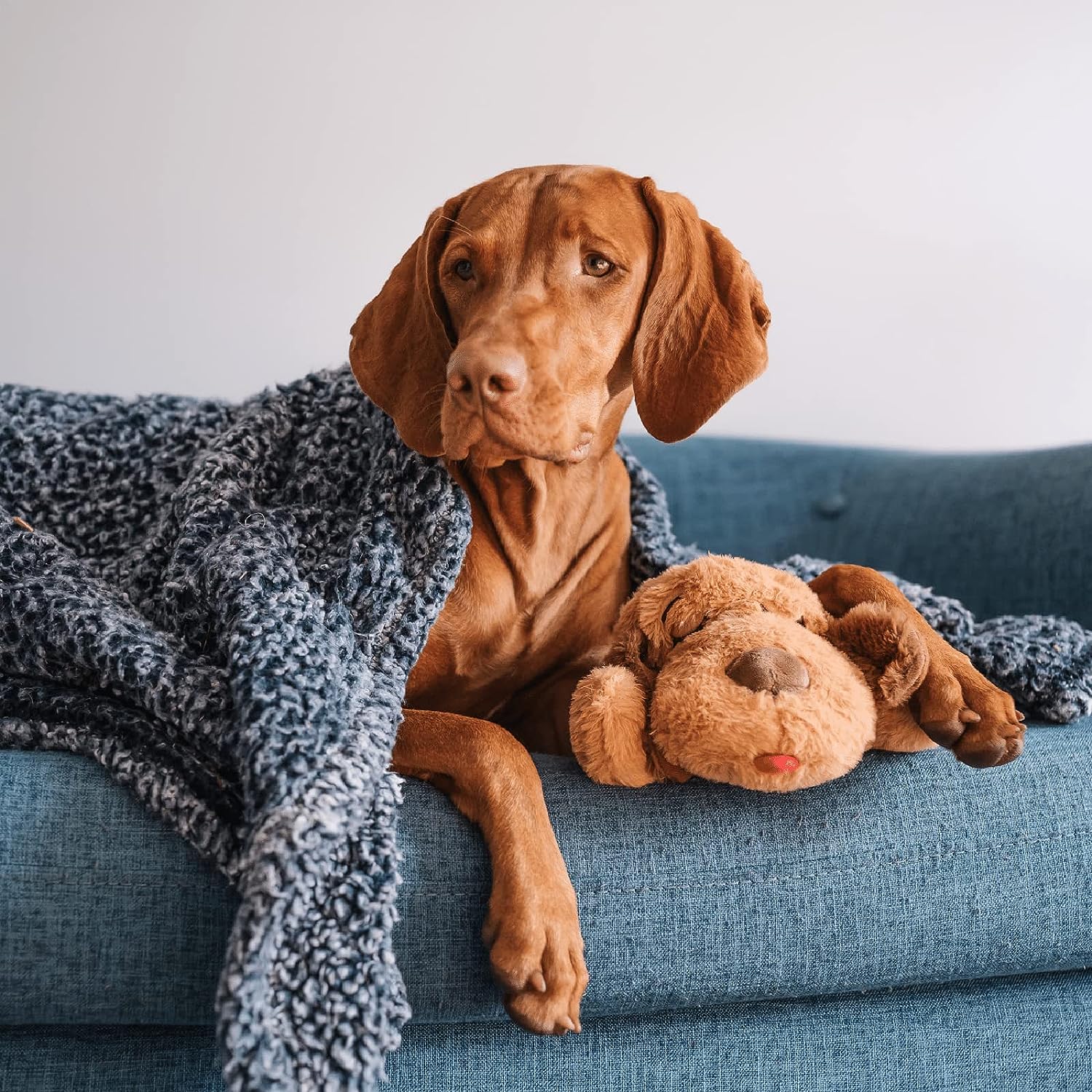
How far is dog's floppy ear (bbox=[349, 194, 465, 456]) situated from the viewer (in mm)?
1740

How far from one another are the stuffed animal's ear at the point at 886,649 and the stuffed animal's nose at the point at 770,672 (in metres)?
0.15

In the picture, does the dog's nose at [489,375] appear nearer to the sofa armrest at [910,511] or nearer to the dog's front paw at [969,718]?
the dog's front paw at [969,718]

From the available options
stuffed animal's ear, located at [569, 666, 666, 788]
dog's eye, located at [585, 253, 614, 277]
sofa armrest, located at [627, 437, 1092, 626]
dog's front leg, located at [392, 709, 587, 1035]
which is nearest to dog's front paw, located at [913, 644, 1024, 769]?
stuffed animal's ear, located at [569, 666, 666, 788]

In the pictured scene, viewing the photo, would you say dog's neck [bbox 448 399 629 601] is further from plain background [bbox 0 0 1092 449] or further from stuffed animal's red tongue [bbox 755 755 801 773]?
plain background [bbox 0 0 1092 449]

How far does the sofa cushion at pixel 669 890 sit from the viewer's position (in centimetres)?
135

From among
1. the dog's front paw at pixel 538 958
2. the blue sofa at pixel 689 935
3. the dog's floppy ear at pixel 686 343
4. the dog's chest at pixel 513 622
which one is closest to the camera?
the dog's front paw at pixel 538 958

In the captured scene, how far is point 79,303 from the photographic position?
3.16m

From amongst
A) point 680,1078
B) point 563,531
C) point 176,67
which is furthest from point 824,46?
point 680,1078

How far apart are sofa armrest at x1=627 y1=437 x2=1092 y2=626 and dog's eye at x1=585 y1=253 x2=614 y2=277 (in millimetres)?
1443

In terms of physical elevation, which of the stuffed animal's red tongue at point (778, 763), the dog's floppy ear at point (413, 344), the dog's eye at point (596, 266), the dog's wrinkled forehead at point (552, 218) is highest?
the dog's wrinkled forehead at point (552, 218)

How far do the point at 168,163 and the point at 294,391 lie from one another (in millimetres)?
1541

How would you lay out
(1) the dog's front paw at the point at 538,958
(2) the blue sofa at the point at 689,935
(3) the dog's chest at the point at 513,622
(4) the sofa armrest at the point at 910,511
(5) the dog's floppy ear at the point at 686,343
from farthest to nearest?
(4) the sofa armrest at the point at 910,511, (3) the dog's chest at the point at 513,622, (5) the dog's floppy ear at the point at 686,343, (2) the blue sofa at the point at 689,935, (1) the dog's front paw at the point at 538,958

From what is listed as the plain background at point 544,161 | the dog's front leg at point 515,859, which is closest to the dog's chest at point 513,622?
the dog's front leg at point 515,859

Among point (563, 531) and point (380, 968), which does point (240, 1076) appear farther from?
point (563, 531)
